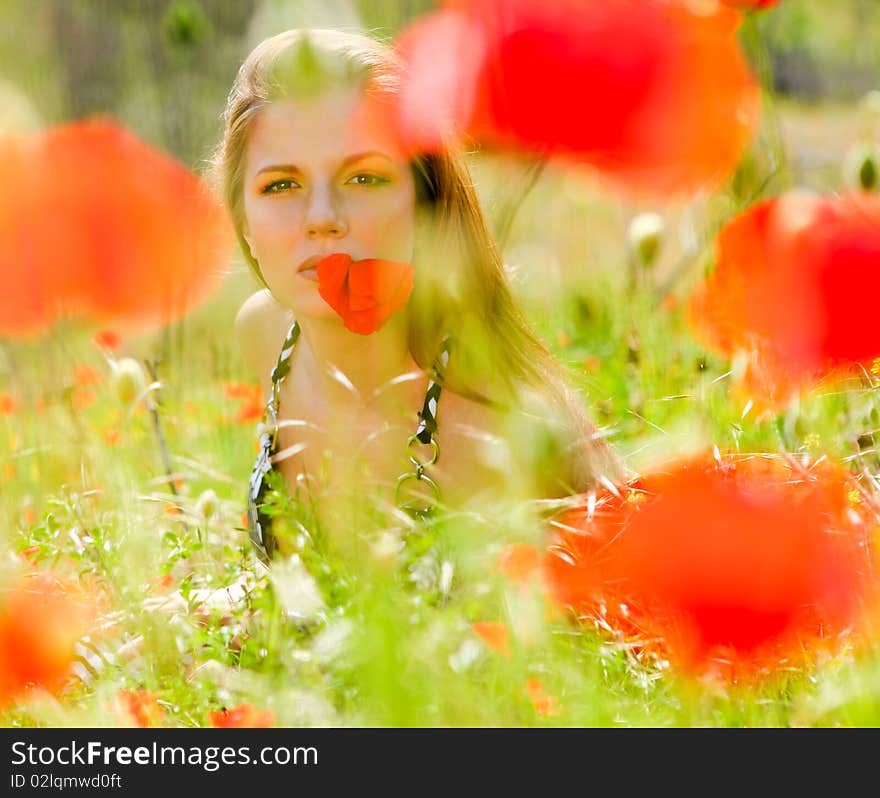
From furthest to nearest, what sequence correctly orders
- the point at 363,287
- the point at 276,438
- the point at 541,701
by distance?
the point at 276,438 < the point at 363,287 < the point at 541,701

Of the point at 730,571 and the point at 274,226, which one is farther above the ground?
the point at 274,226

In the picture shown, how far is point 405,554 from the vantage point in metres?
0.56

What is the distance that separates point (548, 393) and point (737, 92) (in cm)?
26

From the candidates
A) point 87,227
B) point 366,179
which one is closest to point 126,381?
point 87,227

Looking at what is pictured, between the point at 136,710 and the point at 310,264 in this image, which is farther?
the point at 310,264

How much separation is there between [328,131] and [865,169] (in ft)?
1.09

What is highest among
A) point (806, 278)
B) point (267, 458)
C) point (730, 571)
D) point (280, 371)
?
point (280, 371)

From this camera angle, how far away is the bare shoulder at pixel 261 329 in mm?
1001

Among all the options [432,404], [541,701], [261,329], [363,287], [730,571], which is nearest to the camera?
[730,571]

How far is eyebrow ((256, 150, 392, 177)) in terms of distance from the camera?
2.29 feet

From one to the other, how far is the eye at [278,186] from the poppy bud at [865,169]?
1.13ft

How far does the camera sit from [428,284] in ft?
2.20

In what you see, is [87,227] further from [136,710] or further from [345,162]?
[136,710]
